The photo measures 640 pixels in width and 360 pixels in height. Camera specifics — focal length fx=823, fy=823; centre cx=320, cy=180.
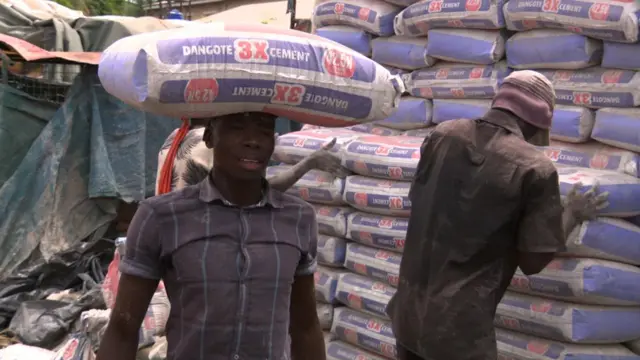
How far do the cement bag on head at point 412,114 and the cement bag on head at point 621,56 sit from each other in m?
1.07

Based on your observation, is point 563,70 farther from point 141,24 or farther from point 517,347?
point 141,24

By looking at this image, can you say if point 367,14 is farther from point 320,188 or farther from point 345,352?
point 345,352

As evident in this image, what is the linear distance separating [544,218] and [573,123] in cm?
112

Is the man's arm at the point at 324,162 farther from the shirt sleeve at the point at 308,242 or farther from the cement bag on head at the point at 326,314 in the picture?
the shirt sleeve at the point at 308,242

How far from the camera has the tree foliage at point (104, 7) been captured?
1385cm

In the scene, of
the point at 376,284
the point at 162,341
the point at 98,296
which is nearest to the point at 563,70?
the point at 376,284

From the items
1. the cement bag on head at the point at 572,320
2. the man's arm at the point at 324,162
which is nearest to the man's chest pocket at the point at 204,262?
the man's arm at the point at 324,162

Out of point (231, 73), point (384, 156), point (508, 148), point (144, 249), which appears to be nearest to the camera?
point (144, 249)

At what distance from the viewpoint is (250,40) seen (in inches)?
80.5

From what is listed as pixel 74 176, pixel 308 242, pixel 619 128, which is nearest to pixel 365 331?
pixel 619 128

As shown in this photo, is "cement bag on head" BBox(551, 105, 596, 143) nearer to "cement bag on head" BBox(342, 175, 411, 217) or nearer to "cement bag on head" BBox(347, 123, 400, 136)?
"cement bag on head" BBox(342, 175, 411, 217)

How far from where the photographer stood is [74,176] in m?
6.50

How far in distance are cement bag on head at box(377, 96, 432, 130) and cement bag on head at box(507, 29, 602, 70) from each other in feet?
1.92

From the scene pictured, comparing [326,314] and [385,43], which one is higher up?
[385,43]
